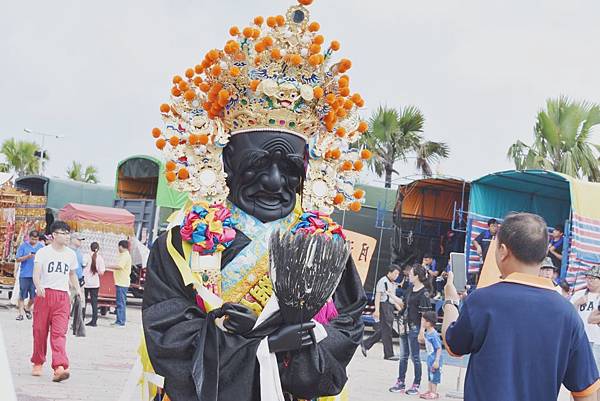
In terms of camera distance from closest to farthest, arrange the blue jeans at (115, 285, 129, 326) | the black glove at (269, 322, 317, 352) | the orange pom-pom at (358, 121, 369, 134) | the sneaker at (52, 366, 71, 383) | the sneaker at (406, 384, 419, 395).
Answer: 1. the black glove at (269, 322, 317, 352)
2. the orange pom-pom at (358, 121, 369, 134)
3. the sneaker at (52, 366, 71, 383)
4. the sneaker at (406, 384, 419, 395)
5. the blue jeans at (115, 285, 129, 326)

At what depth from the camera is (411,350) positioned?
31.6 feet

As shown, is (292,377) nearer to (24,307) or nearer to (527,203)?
(24,307)

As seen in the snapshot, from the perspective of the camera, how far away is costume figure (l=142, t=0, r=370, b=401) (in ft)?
10.9

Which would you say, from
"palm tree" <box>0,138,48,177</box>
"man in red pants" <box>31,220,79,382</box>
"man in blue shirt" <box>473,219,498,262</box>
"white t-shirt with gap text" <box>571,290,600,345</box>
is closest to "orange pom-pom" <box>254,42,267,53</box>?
"white t-shirt with gap text" <box>571,290,600,345</box>

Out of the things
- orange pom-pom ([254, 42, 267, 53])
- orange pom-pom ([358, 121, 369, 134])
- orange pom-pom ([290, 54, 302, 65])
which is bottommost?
orange pom-pom ([358, 121, 369, 134])

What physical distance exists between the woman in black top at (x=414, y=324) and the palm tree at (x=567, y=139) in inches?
446

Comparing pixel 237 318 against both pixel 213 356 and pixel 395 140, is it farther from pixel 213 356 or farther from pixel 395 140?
pixel 395 140

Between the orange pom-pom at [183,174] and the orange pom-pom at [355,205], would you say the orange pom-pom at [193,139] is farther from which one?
the orange pom-pom at [355,205]

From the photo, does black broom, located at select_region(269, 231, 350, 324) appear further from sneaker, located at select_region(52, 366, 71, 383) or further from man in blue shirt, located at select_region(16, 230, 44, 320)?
man in blue shirt, located at select_region(16, 230, 44, 320)

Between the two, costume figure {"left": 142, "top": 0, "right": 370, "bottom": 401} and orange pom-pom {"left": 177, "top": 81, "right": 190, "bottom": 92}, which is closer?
costume figure {"left": 142, "top": 0, "right": 370, "bottom": 401}

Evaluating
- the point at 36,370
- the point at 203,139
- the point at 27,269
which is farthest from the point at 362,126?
the point at 27,269

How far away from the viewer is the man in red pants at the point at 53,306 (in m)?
8.23

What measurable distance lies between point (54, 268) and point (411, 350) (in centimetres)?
420

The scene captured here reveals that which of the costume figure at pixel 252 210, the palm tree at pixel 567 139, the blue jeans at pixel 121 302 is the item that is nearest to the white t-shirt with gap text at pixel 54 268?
the costume figure at pixel 252 210
